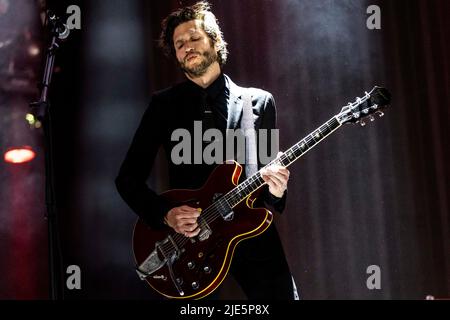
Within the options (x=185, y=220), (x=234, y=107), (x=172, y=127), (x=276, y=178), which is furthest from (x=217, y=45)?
(x=185, y=220)

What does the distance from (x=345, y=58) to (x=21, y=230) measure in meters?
1.94

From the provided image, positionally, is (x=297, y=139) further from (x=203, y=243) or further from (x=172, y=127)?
(x=203, y=243)

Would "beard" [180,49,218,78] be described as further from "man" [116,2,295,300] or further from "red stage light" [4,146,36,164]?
"red stage light" [4,146,36,164]

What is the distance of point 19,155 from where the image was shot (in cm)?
341

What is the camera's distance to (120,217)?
134 inches

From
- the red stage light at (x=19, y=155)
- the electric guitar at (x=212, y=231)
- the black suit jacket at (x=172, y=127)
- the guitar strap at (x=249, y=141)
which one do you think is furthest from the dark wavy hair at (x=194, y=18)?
the red stage light at (x=19, y=155)

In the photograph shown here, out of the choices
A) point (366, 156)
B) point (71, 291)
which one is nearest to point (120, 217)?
point (71, 291)

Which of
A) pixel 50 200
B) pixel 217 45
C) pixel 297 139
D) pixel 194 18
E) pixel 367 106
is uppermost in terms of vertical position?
pixel 194 18

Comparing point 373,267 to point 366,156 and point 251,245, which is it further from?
point 251,245

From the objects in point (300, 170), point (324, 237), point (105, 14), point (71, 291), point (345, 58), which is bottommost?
point (71, 291)

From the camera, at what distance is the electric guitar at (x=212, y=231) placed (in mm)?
2775

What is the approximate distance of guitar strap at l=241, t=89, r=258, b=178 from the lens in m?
2.93

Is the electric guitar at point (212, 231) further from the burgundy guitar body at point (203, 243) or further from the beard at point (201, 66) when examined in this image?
the beard at point (201, 66)

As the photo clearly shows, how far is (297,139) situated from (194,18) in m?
0.82
